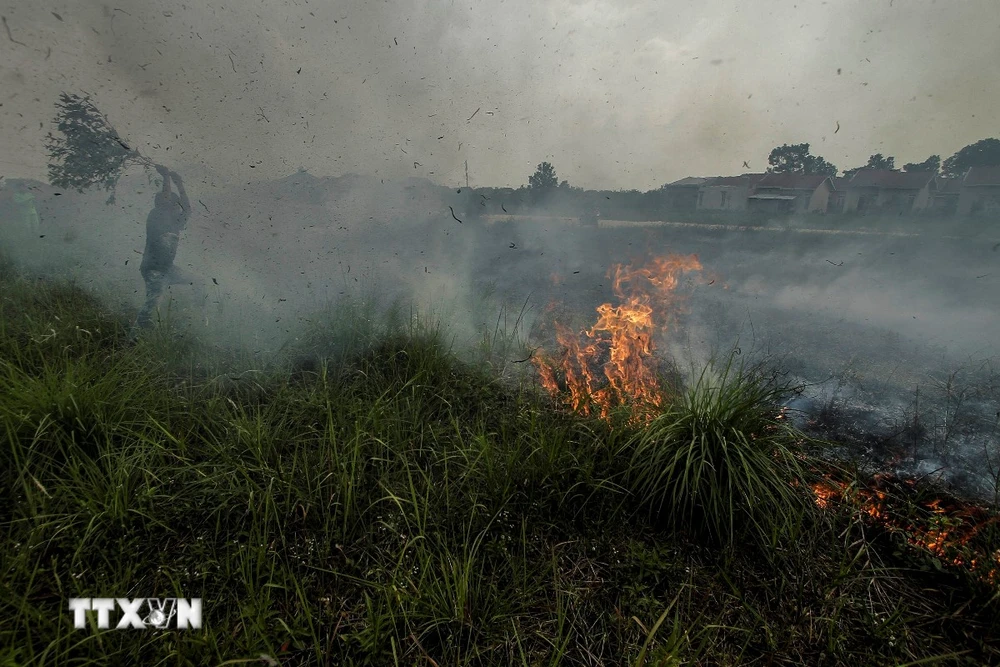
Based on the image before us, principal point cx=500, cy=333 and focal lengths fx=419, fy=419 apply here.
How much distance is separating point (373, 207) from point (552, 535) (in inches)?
257

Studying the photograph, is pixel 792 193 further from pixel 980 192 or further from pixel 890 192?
pixel 980 192

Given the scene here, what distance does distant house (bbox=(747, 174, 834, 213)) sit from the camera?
10.7 metres

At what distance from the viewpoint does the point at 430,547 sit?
230 centimetres

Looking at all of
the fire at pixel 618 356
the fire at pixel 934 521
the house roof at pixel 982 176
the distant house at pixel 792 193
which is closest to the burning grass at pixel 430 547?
Answer: the fire at pixel 934 521

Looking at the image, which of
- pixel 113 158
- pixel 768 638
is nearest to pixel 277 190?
pixel 113 158

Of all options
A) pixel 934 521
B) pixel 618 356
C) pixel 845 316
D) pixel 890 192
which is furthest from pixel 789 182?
pixel 934 521

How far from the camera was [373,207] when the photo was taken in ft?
24.3

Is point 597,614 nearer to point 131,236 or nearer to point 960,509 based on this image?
point 960,509

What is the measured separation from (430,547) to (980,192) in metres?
11.9

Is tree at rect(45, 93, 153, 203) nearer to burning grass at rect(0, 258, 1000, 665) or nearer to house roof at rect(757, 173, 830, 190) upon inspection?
burning grass at rect(0, 258, 1000, 665)

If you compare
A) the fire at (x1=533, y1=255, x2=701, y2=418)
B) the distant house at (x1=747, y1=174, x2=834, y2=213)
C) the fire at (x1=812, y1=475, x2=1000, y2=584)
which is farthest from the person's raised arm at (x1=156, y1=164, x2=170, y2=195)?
the distant house at (x1=747, y1=174, x2=834, y2=213)

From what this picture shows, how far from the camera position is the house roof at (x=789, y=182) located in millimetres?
10788

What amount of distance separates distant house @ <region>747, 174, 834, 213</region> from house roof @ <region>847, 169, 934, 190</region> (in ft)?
2.83

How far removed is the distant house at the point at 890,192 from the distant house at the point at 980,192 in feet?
2.12
